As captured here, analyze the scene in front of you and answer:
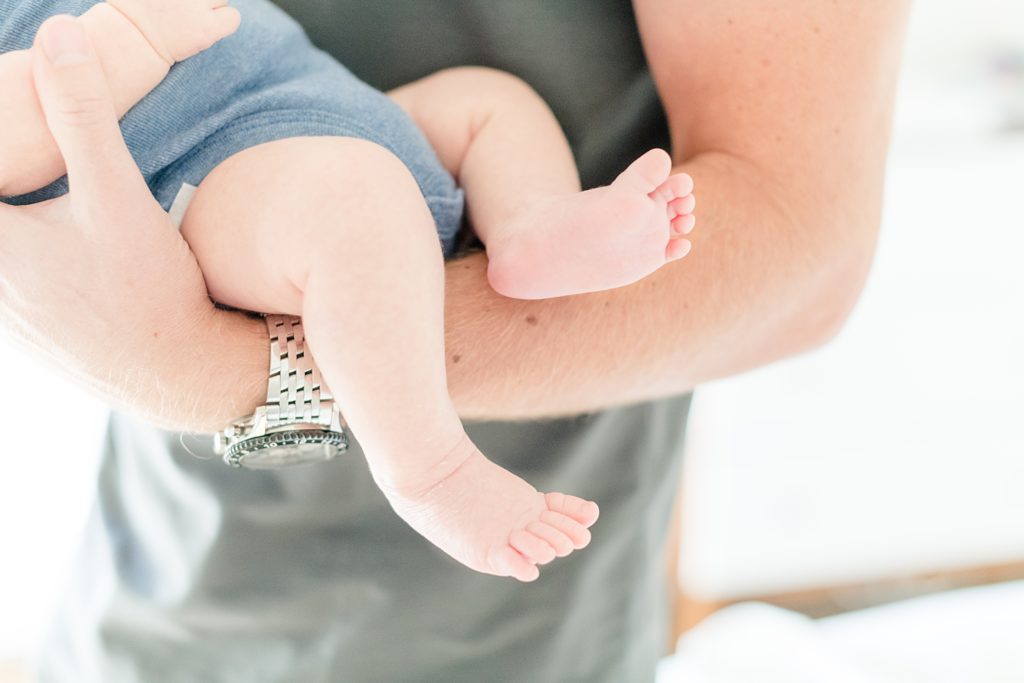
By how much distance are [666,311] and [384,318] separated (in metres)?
0.29

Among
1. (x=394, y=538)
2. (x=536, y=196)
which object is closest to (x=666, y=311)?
(x=536, y=196)

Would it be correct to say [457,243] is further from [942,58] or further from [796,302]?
[942,58]

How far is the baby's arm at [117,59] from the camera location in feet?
1.88

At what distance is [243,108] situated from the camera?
2.25ft

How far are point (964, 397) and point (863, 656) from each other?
91cm

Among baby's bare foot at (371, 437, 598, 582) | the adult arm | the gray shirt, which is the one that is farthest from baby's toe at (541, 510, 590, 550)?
the gray shirt

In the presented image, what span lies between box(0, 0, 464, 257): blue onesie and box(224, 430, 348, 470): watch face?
0.19 meters

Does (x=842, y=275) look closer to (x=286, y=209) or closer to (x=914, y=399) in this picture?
(x=286, y=209)

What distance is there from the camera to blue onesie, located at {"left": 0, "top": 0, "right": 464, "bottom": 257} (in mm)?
649

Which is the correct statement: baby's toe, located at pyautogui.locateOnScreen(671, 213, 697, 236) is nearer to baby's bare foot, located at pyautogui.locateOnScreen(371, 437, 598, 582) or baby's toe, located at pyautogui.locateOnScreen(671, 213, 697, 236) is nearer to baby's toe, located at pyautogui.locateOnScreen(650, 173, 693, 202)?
Answer: baby's toe, located at pyautogui.locateOnScreen(650, 173, 693, 202)

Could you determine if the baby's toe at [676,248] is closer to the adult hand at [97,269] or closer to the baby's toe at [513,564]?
the baby's toe at [513,564]

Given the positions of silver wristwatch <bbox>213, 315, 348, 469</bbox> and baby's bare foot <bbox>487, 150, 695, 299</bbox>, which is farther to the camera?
silver wristwatch <bbox>213, 315, 348, 469</bbox>

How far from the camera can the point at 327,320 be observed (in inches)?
22.8

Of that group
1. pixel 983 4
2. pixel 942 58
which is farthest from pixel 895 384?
pixel 983 4
